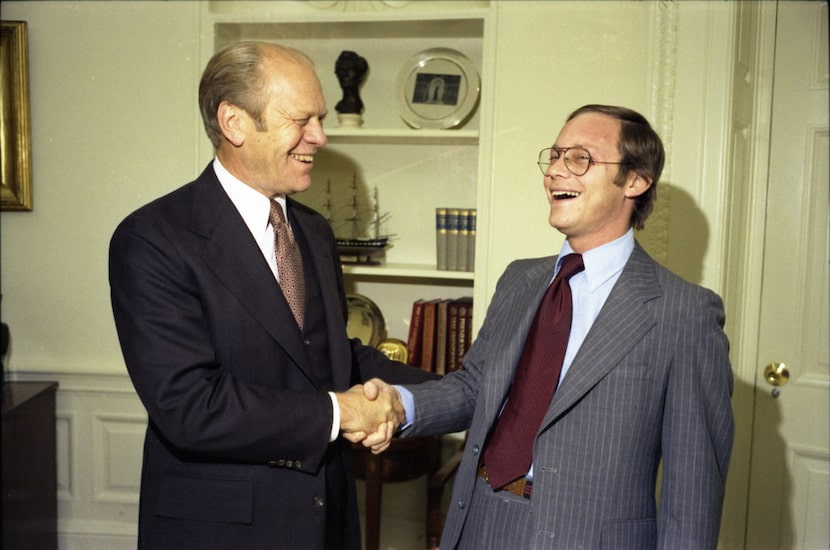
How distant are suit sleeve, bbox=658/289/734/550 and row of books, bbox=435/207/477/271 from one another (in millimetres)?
1494

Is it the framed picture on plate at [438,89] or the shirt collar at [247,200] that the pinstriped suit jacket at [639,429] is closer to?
the shirt collar at [247,200]

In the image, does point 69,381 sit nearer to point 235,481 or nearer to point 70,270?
point 70,270

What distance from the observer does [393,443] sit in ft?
9.12

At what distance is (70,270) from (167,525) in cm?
164

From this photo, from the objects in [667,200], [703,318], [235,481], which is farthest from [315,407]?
[667,200]

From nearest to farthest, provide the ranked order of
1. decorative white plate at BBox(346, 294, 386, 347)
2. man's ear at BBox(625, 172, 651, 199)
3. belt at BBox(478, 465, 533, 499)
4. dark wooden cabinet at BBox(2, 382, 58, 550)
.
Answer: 1. belt at BBox(478, 465, 533, 499)
2. man's ear at BBox(625, 172, 651, 199)
3. dark wooden cabinet at BBox(2, 382, 58, 550)
4. decorative white plate at BBox(346, 294, 386, 347)


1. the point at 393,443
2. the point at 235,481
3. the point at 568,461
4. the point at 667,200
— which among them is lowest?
the point at 393,443

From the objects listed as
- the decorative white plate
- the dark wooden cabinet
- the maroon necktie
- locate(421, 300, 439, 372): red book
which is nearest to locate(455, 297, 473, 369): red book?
locate(421, 300, 439, 372): red book

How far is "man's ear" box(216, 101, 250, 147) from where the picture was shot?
6.15 ft

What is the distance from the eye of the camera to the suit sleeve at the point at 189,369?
1635 mm

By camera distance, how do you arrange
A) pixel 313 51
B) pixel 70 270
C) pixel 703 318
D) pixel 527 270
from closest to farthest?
pixel 703 318, pixel 527 270, pixel 70 270, pixel 313 51

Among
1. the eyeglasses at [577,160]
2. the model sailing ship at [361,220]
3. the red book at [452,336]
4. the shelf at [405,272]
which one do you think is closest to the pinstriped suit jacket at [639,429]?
the eyeglasses at [577,160]

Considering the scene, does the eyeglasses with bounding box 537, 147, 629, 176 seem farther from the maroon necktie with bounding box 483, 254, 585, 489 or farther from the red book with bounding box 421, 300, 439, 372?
the red book with bounding box 421, 300, 439, 372

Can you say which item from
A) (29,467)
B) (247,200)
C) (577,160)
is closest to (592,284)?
(577,160)
